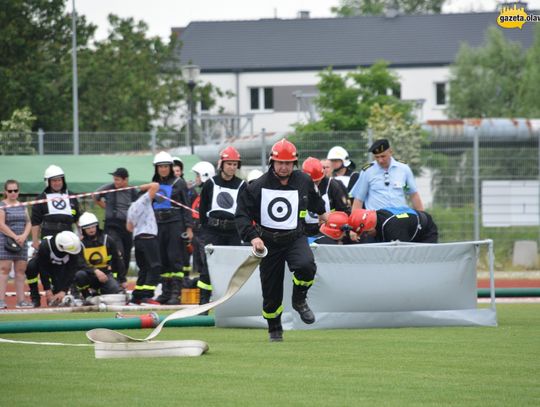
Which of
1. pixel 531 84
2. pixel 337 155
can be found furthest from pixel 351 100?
pixel 337 155

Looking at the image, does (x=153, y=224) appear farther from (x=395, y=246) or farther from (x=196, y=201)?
(x=395, y=246)

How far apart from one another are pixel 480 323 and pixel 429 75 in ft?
183

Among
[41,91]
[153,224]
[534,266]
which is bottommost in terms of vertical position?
[534,266]

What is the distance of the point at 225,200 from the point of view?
15492mm

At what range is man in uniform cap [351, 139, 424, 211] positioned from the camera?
50.0ft

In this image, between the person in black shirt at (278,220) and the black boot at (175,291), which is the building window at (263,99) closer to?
the black boot at (175,291)

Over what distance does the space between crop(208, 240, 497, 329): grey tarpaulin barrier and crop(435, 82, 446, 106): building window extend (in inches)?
2204

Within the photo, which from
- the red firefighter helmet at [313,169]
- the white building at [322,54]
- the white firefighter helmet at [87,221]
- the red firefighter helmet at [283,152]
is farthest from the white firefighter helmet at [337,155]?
A: the white building at [322,54]

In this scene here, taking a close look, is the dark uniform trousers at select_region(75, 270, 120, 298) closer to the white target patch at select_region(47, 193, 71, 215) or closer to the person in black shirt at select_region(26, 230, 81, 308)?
the person in black shirt at select_region(26, 230, 81, 308)

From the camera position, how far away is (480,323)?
13.7 m

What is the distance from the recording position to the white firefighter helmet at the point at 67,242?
17.3 metres

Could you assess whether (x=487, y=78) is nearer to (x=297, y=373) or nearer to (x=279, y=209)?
(x=279, y=209)

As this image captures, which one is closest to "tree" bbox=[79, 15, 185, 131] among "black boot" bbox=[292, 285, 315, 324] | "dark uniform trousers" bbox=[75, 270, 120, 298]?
"dark uniform trousers" bbox=[75, 270, 120, 298]

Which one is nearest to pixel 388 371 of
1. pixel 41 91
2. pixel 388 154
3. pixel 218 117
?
pixel 388 154
